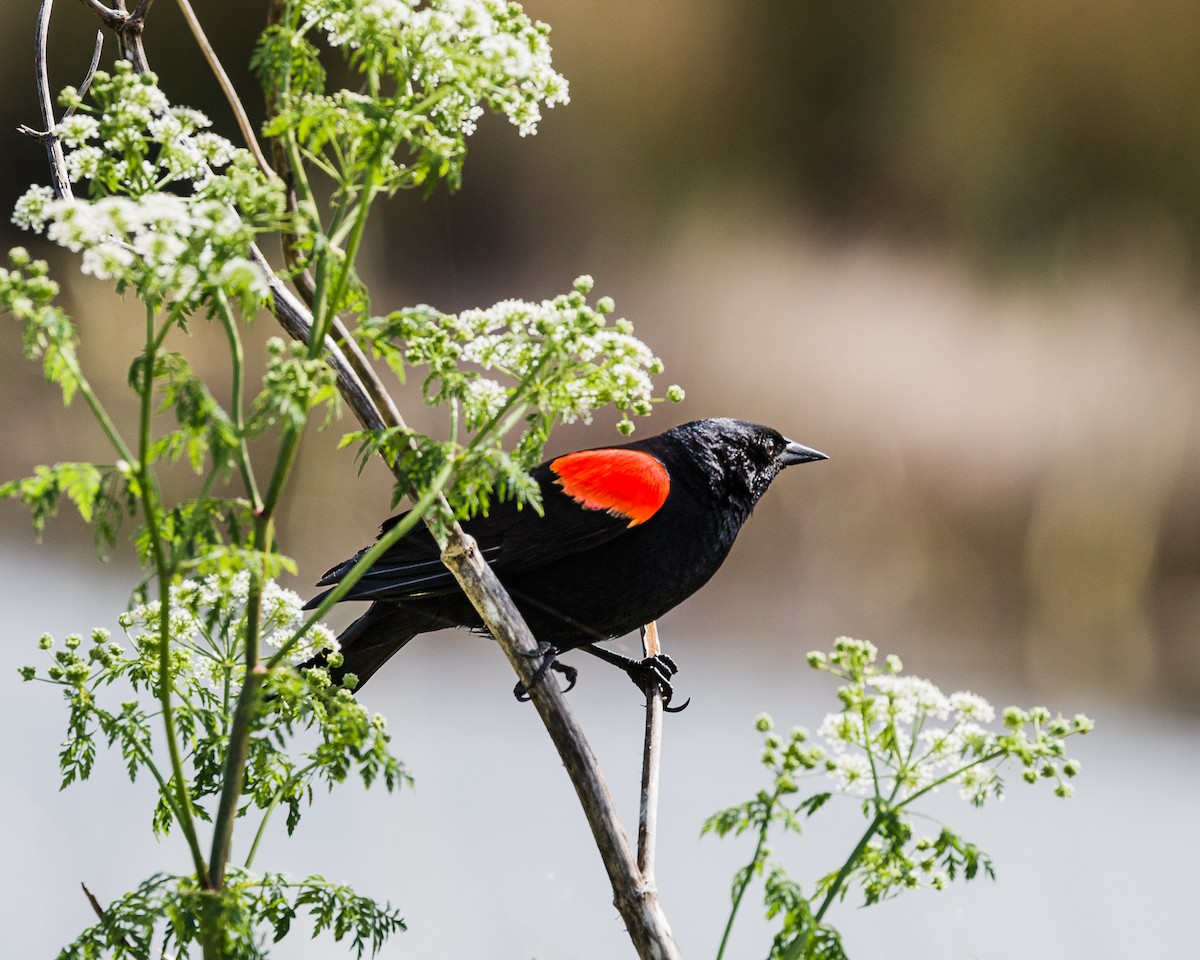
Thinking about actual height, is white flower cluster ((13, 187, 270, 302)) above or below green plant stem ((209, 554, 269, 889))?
above

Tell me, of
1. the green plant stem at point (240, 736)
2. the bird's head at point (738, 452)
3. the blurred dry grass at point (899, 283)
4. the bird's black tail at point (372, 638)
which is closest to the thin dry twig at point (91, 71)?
the green plant stem at point (240, 736)

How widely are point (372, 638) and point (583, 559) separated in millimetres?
187

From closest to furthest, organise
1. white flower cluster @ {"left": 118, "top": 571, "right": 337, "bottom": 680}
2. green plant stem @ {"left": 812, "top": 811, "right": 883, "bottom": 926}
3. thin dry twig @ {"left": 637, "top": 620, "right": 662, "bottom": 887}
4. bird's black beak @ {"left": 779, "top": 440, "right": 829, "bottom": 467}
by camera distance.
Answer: green plant stem @ {"left": 812, "top": 811, "right": 883, "bottom": 926}, white flower cluster @ {"left": 118, "top": 571, "right": 337, "bottom": 680}, thin dry twig @ {"left": 637, "top": 620, "right": 662, "bottom": 887}, bird's black beak @ {"left": 779, "top": 440, "right": 829, "bottom": 467}

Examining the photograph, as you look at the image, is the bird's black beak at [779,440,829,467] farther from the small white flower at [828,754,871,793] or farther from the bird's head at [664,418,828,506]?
the small white flower at [828,754,871,793]

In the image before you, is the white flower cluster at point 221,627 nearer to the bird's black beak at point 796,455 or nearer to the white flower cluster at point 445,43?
the white flower cluster at point 445,43

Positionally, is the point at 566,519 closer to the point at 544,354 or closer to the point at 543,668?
the point at 543,668

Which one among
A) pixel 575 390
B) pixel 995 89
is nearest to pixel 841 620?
pixel 995 89

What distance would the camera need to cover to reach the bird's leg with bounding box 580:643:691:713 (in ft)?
3.07

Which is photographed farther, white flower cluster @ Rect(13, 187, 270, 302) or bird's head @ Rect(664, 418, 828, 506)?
bird's head @ Rect(664, 418, 828, 506)

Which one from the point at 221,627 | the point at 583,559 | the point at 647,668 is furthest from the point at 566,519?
the point at 221,627

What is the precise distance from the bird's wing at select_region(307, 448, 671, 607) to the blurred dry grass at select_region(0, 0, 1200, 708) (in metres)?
0.96

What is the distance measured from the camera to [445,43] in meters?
0.47

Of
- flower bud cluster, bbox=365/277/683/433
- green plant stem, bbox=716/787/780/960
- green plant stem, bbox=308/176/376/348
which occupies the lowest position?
green plant stem, bbox=716/787/780/960

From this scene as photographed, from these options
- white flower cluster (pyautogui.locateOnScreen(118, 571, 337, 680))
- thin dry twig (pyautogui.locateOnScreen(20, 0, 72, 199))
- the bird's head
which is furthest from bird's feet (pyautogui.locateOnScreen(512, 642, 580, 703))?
thin dry twig (pyautogui.locateOnScreen(20, 0, 72, 199))
